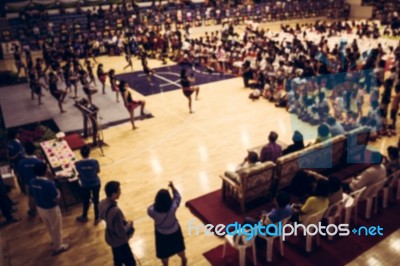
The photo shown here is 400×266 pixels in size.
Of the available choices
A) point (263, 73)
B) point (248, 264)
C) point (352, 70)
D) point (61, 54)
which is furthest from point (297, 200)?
point (61, 54)

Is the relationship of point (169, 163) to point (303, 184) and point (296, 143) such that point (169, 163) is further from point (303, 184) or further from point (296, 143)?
point (303, 184)

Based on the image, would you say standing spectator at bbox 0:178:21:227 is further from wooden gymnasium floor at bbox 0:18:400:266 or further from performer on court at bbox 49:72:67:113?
performer on court at bbox 49:72:67:113

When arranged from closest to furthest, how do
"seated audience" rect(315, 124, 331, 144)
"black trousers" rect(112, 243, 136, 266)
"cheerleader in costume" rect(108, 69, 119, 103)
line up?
1. "black trousers" rect(112, 243, 136, 266)
2. "seated audience" rect(315, 124, 331, 144)
3. "cheerleader in costume" rect(108, 69, 119, 103)

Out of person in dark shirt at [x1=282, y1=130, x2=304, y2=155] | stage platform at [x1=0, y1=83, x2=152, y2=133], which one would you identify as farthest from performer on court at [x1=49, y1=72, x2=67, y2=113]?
person in dark shirt at [x1=282, y1=130, x2=304, y2=155]

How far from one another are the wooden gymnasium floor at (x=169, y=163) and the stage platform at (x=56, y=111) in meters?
0.93

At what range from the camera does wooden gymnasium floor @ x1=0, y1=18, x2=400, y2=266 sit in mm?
6629

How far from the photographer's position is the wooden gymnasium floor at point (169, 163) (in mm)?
6629

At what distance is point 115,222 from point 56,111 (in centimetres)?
946

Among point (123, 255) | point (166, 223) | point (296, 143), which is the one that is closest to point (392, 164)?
point (296, 143)

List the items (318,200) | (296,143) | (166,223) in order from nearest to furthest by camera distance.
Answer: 1. (166,223)
2. (318,200)
3. (296,143)

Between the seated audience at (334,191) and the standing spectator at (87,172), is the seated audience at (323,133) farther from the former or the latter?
the standing spectator at (87,172)

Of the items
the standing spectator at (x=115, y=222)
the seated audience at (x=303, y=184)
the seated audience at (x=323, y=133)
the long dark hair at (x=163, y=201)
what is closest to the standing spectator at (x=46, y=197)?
the standing spectator at (x=115, y=222)

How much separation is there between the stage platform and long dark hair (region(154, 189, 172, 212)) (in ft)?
23.1

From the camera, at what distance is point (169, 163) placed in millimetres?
9688
